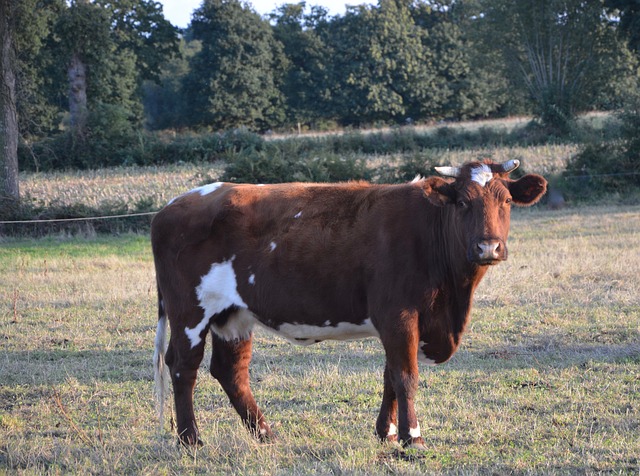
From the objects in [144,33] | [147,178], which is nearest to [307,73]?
[144,33]

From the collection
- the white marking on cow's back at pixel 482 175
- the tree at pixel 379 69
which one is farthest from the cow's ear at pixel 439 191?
the tree at pixel 379 69

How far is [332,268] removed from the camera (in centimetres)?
595

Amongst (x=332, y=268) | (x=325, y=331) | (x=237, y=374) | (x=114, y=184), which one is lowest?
(x=237, y=374)

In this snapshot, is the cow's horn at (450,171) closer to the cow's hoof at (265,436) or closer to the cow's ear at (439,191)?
the cow's ear at (439,191)

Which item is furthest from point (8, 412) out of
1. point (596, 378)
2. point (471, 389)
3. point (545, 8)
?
point (545, 8)

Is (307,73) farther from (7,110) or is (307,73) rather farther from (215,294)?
(215,294)

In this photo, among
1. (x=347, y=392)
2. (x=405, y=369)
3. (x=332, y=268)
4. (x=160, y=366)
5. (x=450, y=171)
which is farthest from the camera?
(x=347, y=392)

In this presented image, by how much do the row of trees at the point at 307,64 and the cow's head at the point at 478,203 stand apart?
19.9 meters

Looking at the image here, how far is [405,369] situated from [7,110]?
824 inches

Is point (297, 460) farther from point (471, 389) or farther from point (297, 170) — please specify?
point (297, 170)

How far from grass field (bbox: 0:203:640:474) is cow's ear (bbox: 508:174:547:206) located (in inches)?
67.1

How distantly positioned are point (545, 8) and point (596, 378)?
39.6 metres

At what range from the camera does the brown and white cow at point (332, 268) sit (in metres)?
5.64

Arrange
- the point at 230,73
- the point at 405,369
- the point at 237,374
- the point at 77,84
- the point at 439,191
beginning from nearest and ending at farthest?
the point at 405,369, the point at 439,191, the point at 237,374, the point at 77,84, the point at 230,73
